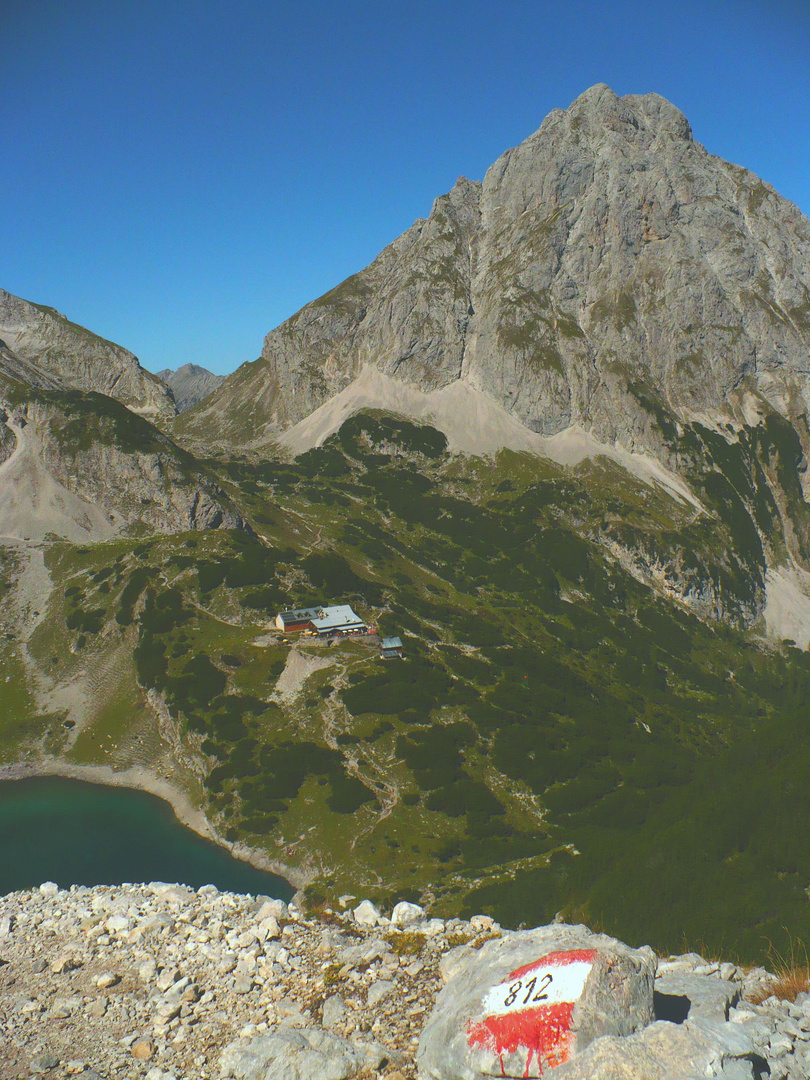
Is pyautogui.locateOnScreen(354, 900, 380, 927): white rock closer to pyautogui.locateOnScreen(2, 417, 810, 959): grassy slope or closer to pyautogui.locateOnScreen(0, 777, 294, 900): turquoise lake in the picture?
pyautogui.locateOnScreen(2, 417, 810, 959): grassy slope

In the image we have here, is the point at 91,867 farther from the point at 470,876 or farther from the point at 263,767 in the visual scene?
the point at 470,876

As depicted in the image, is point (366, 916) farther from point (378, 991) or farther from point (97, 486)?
point (97, 486)

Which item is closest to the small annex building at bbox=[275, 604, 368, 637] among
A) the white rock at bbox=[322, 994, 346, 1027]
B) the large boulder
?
the white rock at bbox=[322, 994, 346, 1027]

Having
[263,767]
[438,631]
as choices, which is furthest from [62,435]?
[263,767]

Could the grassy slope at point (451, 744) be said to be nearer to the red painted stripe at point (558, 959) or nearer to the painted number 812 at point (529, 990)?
the red painted stripe at point (558, 959)

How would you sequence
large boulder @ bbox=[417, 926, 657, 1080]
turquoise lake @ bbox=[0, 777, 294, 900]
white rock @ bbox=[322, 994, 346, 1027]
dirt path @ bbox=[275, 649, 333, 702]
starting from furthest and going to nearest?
dirt path @ bbox=[275, 649, 333, 702]
turquoise lake @ bbox=[0, 777, 294, 900]
white rock @ bbox=[322, 994, 346, 1027]
large boulder @ bbox=[417, 926, 657, 1080]

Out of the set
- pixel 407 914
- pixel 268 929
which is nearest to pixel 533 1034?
pixel 268 929
